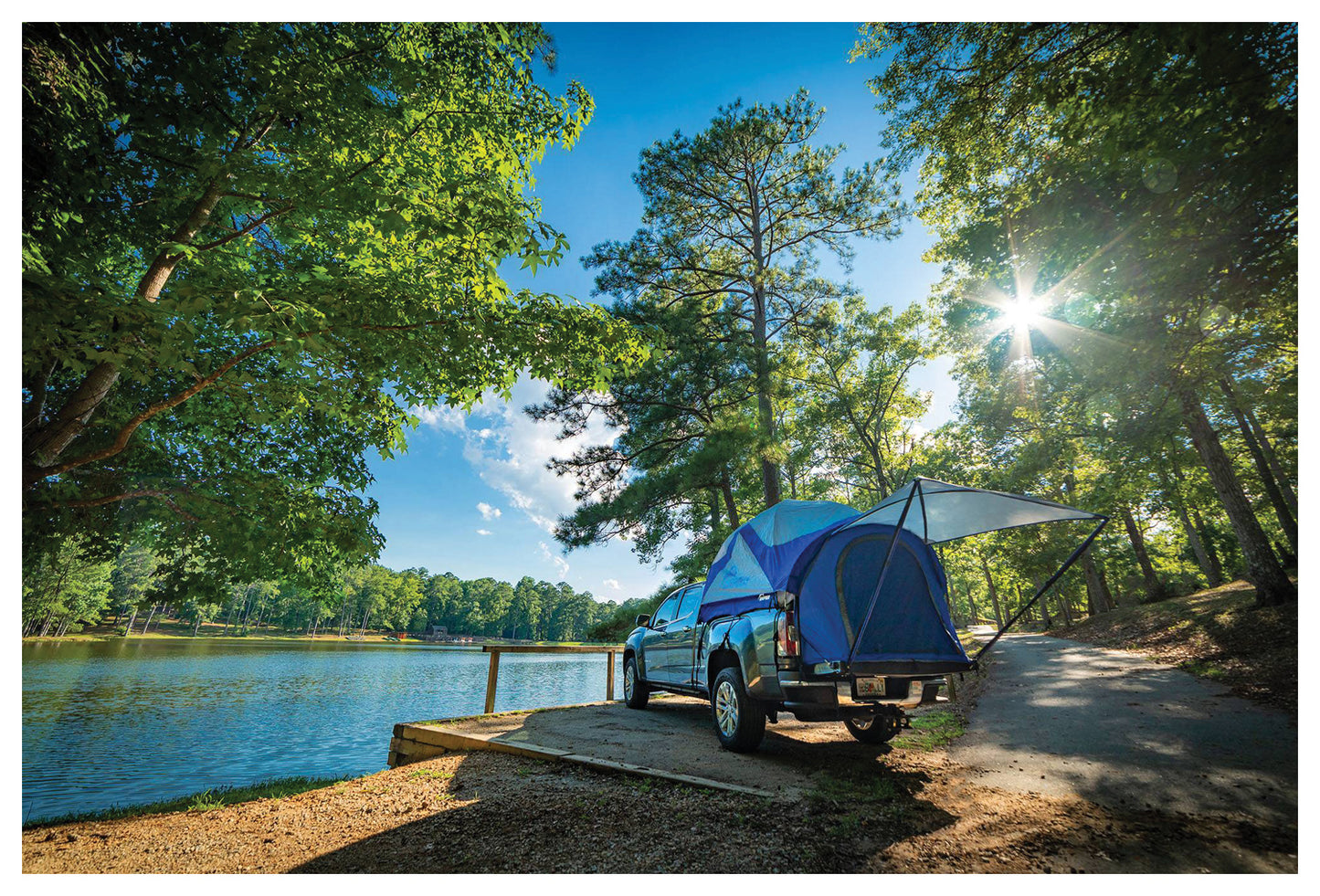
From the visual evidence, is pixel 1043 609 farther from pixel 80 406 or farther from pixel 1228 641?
pixel 80 406

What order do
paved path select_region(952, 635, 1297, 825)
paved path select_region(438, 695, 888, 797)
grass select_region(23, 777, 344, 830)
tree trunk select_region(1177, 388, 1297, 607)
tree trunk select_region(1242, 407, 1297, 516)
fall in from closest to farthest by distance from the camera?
paved path select_region(952, 635, 1297, 825) < paved path select_region(438, 695, 888, 797) < grass select_region(23, 777, 344, 830) < tree trunk select_region(1177, 388, 1297, 607) < tree trunk select_region(1242, 407, 1297, 516)

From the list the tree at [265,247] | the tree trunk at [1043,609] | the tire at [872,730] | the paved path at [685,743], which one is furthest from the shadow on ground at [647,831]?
the tree trunk at [1043,609]

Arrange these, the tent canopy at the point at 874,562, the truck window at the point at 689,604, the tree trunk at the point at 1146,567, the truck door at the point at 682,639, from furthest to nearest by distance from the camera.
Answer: the tree trunk at the point at 1146,567 < the truck window at the point at 689,604 < the truck door at the point at 682,639 < the tent canopy at the point at 874,562

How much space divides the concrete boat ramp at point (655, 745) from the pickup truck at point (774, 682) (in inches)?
12.0

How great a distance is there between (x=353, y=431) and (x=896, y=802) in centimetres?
761

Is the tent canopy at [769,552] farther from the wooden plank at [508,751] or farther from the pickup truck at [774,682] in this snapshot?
the wooden plank at [508,751]

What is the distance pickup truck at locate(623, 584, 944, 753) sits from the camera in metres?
4.52

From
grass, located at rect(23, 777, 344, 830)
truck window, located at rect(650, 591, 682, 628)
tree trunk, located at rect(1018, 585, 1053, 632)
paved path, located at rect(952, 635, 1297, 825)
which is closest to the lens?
paved path, located at rect(952, 635, 1297, 825)

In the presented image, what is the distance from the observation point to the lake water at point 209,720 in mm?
8680

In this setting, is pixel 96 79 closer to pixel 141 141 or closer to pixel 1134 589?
pixel 141 141

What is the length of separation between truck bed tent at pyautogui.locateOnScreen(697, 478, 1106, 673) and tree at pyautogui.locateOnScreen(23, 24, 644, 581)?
2616mm

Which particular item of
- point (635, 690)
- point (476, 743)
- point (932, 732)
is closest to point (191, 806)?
point (476, 743)

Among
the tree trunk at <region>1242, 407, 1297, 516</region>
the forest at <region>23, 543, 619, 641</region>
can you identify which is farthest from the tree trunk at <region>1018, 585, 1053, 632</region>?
the forest at <region>23, 543, 619, 641</region>

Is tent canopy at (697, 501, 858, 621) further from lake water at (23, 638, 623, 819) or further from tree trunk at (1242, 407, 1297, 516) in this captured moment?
tree trunk at (1242, 407, 1297, 516)
